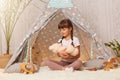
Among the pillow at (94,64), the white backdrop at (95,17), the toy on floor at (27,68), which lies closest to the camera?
the toy on floor at (27,68)

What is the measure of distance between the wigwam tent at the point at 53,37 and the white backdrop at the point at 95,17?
0.29 meters

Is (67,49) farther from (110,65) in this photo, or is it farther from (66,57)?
(110,65)

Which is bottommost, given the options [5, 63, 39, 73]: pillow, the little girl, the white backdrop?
[5, 63, 39, 73]: pillow

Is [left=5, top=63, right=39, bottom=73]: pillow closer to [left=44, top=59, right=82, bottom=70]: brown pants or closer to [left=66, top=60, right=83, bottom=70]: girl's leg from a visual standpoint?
[left=44, top=59, right=82, bottom=70]: brown pants

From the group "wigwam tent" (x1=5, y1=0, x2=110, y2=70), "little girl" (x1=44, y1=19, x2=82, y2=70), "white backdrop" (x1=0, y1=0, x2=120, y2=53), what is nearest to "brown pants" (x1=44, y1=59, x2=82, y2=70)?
"little girl" (x1=44, y1=19, x2=82, y2=70)

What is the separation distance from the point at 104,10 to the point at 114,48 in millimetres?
401

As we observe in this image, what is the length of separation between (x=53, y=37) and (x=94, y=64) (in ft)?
1.63

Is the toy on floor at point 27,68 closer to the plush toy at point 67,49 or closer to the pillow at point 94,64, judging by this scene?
the plush toy at point 67,49

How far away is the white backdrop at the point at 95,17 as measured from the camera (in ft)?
8.40

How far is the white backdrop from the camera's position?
2561 millimetres

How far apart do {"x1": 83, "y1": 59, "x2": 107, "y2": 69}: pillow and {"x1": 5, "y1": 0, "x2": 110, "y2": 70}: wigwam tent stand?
0.32 ft

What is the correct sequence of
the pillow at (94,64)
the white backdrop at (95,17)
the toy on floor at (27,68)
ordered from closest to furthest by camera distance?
the toy on floor at (27,68)
the pillow at (94,64)
the white backdrop at (95,17)

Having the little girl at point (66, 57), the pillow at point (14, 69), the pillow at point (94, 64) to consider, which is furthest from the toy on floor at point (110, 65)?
the pillow at point (14, 69)

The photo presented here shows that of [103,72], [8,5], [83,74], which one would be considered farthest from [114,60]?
[8,5]
